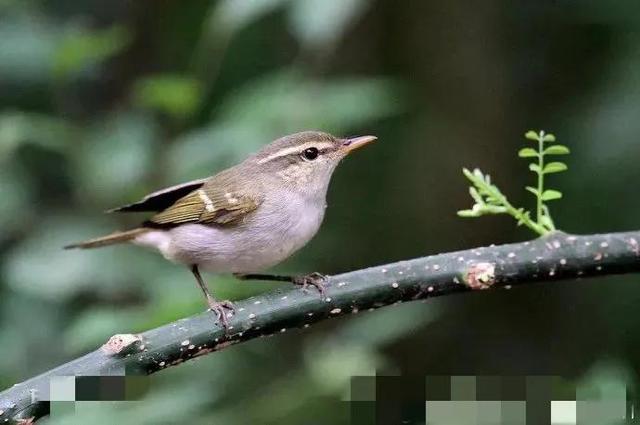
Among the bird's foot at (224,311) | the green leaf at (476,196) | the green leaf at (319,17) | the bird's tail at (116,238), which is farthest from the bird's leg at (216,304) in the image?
the green leaf at (319,17)

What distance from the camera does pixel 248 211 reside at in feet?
11.3

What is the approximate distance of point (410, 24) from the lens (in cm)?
632

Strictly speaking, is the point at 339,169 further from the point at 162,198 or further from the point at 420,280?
the point at 420,280

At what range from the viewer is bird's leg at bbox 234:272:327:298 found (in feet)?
7.79

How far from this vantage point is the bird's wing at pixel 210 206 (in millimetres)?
3471

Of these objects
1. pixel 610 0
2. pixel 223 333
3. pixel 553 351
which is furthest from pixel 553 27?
pixel 223 333

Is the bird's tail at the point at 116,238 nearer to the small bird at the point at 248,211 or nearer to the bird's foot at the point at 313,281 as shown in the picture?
the small bird at the point at 248,211

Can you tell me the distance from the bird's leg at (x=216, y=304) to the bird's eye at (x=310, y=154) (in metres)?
0.61

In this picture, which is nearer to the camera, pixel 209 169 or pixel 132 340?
pixel 132 340

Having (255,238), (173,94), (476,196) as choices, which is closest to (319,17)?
(173,94)

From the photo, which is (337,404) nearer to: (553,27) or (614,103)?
(614,103)

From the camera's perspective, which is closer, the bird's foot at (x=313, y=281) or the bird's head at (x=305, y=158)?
the bird's foot at (x=313, y=281)

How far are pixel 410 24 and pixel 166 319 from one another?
3.80 meters

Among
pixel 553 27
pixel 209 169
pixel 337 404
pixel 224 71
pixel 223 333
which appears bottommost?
pixel 337 404
